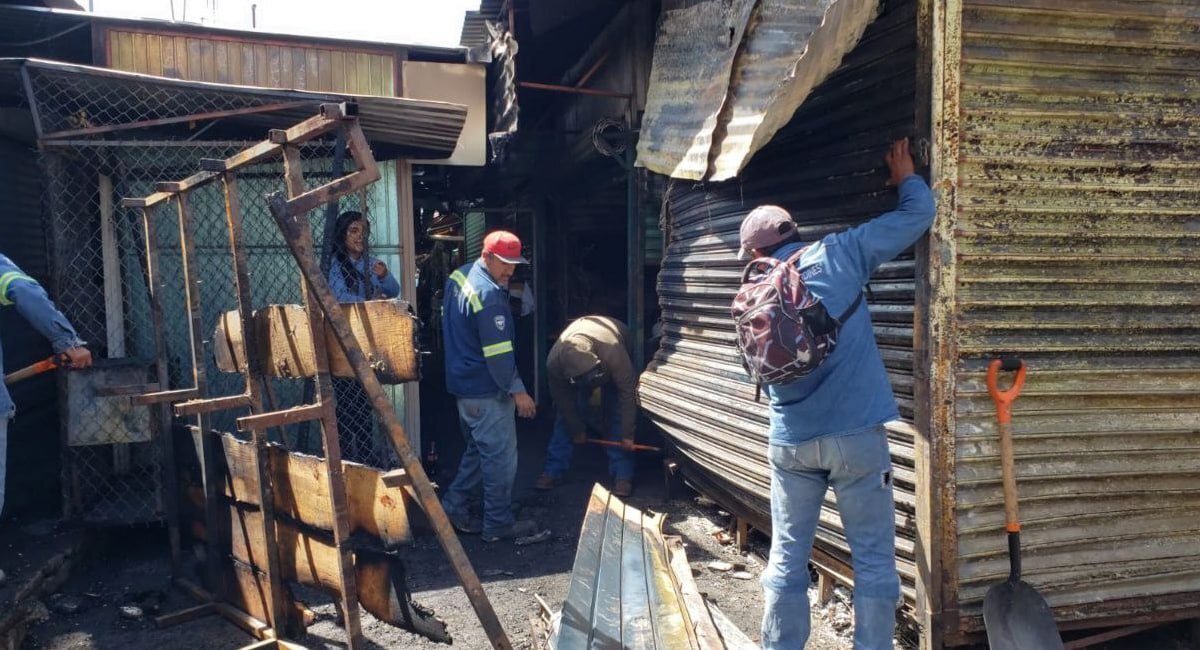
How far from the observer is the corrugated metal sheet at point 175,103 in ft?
16.2

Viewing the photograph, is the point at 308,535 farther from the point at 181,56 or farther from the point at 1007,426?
the point at 181,56

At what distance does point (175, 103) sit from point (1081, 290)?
567 centimetres

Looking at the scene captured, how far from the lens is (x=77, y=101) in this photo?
5367 mm

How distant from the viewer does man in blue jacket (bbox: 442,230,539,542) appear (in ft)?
17.1

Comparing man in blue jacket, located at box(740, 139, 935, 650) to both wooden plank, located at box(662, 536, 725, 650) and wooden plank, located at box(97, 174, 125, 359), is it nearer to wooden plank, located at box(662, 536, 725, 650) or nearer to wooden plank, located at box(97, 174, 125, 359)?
wooden plank, located at box(662, 536, 725, 650)

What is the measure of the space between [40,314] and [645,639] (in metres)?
3.69

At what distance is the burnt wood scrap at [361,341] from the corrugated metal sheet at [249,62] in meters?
3.83

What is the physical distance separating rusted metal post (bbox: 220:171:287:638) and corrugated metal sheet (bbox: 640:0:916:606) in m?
2.53

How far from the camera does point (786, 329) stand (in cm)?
303

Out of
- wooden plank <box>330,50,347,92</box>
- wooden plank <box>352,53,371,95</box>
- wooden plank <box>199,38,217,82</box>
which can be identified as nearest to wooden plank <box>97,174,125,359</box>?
wooden plank <box>199,38,217,82</box>

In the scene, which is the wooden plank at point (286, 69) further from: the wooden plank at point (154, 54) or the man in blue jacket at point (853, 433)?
the man in blue jacket at point (853, 433)

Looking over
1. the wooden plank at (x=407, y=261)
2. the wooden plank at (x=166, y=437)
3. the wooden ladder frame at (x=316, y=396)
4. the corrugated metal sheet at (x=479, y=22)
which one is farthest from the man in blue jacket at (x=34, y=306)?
the corrugated metal sheet at (x=479, y=22)

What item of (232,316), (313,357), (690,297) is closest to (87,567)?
(232,316)

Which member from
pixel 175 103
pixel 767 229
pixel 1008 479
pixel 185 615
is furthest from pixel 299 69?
pixel 1008 479
